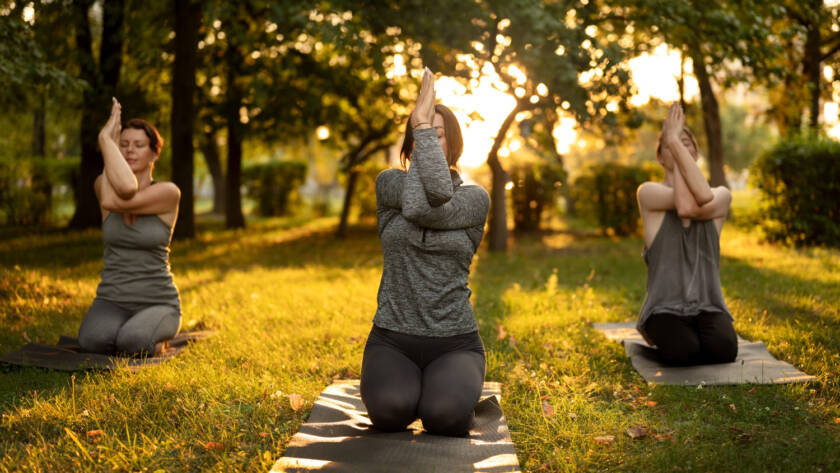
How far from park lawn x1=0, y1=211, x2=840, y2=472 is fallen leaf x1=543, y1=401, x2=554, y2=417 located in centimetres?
2

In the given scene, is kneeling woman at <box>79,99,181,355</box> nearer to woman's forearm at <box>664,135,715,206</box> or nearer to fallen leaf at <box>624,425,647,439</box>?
fallen leaf at <box>624,425,647,439</box>

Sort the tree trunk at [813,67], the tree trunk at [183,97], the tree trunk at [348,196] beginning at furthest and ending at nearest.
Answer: the tree trunk at [348,196]
the tree trunk at [813,67]
the tree trunk at [183,97]

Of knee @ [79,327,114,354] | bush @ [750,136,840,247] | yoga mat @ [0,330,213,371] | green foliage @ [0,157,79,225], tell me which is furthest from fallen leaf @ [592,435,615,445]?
green foliage @ [0,157,79,225]

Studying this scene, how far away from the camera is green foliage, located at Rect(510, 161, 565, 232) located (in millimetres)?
16609

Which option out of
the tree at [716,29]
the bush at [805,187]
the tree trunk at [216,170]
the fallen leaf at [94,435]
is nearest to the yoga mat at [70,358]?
the fallen leaf at [94,435]

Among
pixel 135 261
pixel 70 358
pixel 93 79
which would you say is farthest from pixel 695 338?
pixel 93 79

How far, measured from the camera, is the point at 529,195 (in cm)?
1725

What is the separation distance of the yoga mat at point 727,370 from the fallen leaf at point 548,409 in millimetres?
987

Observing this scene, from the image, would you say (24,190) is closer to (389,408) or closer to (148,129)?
(148,129)

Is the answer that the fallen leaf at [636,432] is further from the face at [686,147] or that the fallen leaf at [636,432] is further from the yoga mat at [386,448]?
the face at [686,147]

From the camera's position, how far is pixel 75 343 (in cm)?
589

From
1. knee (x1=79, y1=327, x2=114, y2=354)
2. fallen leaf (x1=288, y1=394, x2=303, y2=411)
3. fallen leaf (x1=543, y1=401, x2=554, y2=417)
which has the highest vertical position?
knee (x1=79, y1=327, x2=114, y2=354)

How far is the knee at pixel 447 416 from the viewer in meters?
3.73

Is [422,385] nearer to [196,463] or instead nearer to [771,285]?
[196,463]
